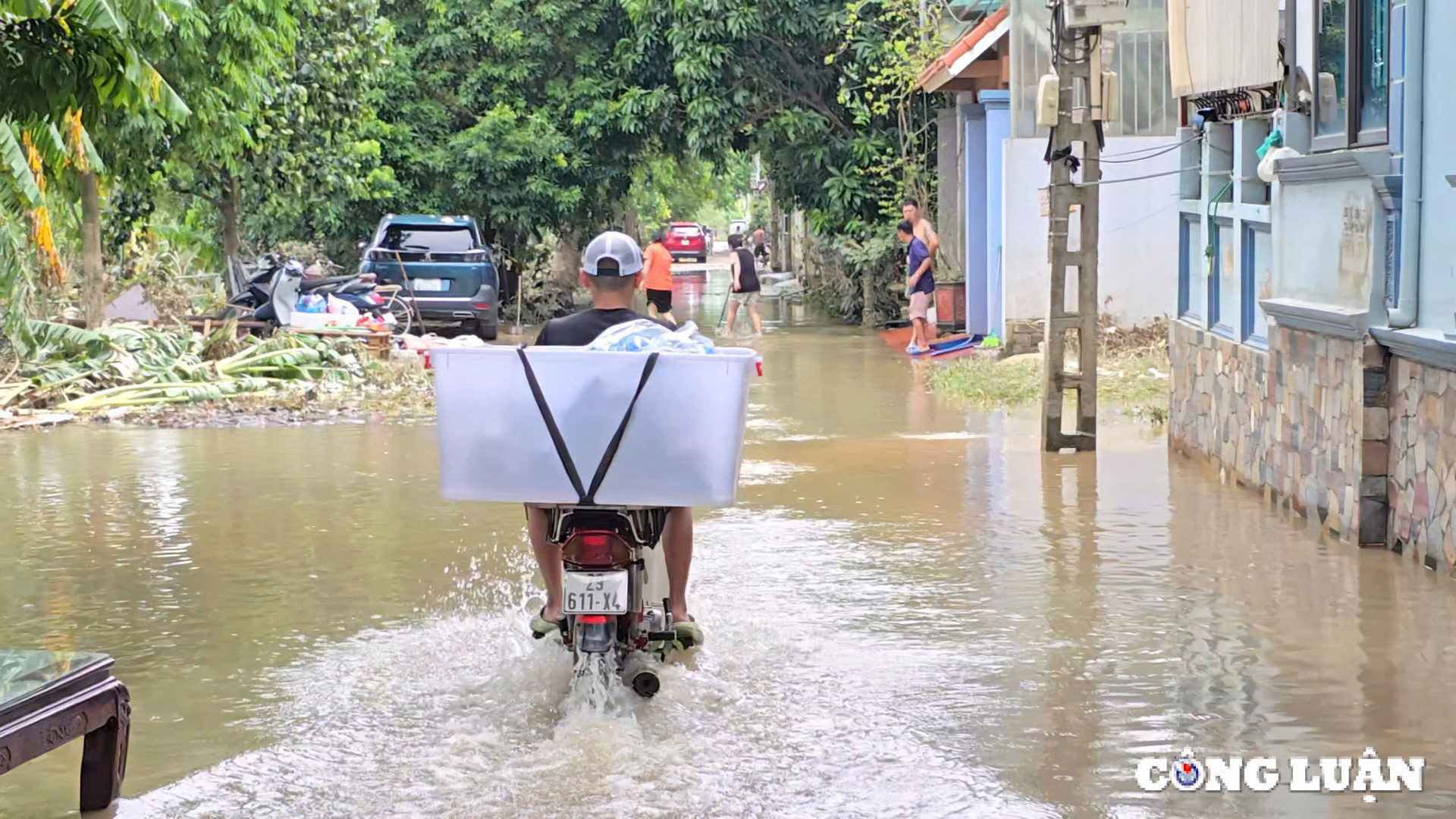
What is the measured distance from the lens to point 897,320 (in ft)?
85.9

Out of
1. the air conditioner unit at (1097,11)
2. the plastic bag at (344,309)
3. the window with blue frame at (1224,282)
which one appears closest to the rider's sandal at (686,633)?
the window with blue frame at (1224,282)

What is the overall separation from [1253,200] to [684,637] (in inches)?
254

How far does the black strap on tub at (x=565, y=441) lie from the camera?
5.60 meters

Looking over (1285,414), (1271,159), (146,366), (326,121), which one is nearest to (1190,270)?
(1271,159)

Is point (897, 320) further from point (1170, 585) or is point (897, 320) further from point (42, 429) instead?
point (1170, 585)

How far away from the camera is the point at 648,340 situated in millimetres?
5941

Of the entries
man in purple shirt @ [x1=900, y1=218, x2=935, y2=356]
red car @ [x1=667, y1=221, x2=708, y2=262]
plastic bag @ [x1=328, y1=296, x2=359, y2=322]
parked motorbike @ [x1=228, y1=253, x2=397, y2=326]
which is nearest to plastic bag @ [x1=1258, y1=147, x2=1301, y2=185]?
man in purple shirt @ [x1=900, y1=218, x2=935, y2=356]

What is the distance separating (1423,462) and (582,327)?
443 cm

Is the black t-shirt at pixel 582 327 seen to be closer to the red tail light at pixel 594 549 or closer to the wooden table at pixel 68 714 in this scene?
the red tail light at pixel 594 549

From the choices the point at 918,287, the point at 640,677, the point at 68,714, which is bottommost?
the point at 640,677

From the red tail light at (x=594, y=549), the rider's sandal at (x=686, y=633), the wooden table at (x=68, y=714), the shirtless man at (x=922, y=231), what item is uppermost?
the shirtless man at (x=922, y=231)

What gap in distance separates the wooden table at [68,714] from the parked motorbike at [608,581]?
1481 millimetres

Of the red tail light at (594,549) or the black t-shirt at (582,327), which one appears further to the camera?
the black t-shirt at (582,327)

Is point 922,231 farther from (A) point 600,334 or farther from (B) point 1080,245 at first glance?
(A) point 600,334
